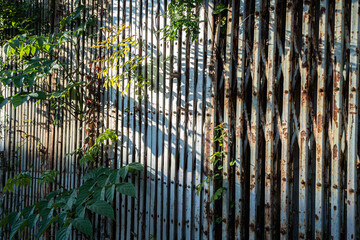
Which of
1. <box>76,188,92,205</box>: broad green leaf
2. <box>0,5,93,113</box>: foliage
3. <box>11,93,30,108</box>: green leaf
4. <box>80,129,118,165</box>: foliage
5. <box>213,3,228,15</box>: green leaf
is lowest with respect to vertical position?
<box>76,188,92,205</box>: broad green leaf

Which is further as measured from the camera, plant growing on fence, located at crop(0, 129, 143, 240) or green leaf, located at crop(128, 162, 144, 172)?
green leaf, located at crop(128, 162, 144, 172)

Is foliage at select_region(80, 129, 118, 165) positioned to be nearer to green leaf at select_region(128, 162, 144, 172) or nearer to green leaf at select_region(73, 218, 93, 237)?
green leaf at select_region(128, 162, 144, 172)

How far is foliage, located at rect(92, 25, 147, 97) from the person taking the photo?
401 cm

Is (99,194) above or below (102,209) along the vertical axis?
above

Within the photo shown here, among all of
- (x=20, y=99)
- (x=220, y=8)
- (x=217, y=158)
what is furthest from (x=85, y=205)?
(x=220, y=8)

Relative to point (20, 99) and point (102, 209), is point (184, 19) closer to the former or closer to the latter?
point (102, 209)

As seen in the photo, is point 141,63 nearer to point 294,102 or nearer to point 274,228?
point 294,102

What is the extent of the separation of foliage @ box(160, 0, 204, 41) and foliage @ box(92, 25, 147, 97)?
0.57 m

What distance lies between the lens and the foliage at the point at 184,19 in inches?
133

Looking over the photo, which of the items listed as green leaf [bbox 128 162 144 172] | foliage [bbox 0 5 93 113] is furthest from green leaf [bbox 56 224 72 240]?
foliage [bbox 0 5 93 113]

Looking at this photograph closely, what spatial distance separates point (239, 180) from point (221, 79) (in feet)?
3.19

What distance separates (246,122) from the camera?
10.5ft

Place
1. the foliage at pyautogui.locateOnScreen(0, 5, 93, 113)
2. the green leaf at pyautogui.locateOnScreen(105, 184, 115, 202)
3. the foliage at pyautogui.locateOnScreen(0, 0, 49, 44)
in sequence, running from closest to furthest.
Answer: the green leaf at pyautogui.locateOnScreen(105, 184, 115, 202) < the foliage at pyautogui.locateOnScreen(0, 5, 93, 113) < the foliage at pyautogui.locateOnScreen(0, 0, 49, 44)

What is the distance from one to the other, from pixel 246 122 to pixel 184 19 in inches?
45.5
